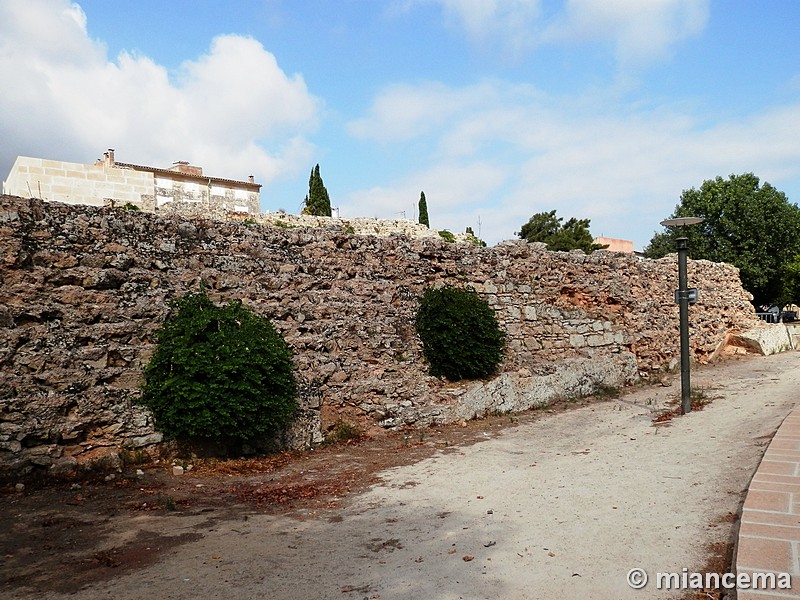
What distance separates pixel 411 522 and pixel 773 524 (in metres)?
2.67

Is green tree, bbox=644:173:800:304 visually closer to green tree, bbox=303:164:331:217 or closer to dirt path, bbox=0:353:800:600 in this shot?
green tree, bbox=303:164:331:217

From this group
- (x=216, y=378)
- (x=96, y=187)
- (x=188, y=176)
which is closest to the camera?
(x=216, y=378)

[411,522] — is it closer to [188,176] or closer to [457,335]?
[457,335]

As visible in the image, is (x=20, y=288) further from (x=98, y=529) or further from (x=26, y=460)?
(x=98, y=529)

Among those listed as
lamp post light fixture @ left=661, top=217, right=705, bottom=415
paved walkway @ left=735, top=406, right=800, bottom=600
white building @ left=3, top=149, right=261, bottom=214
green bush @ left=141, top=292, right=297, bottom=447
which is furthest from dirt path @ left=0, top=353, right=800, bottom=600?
white building @ left=3, top=149, right=261, bottom=214

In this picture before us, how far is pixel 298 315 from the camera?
8680 millimetres

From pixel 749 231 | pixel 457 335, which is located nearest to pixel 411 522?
pixel 457 335

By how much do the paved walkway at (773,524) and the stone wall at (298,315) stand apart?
193 inches

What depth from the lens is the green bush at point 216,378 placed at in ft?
21.7

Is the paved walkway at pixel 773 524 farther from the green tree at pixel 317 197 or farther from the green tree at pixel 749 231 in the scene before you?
the green tree at pixel 749 231

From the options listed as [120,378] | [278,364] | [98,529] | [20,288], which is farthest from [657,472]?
[20,288]

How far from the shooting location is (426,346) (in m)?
9.78

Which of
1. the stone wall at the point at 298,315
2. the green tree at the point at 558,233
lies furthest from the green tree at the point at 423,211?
the stone wall at the point at 298,315

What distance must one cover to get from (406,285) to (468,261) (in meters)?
1.60
